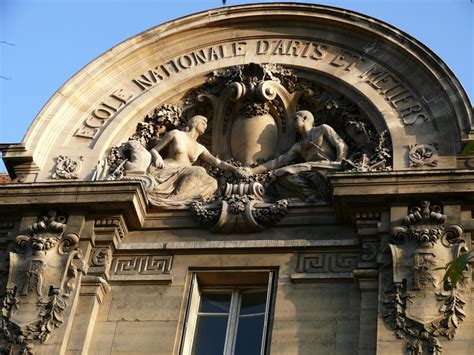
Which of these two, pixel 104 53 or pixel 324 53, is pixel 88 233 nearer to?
pixel 104 53

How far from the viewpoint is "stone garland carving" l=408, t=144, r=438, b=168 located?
1656cm

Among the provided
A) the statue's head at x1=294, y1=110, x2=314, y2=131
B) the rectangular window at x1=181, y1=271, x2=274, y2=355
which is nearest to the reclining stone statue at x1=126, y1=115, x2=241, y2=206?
the statue's head at x1=294, y1=110, x2=314, y2=131

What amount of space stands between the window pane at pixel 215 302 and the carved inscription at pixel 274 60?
351 cm

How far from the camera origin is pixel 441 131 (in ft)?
55.6

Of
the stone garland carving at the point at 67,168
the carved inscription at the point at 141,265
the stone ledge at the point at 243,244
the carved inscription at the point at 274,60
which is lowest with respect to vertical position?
the carved inscription at the point at 141,265

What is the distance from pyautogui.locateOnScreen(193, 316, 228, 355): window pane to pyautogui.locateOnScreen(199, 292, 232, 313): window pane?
0.17m

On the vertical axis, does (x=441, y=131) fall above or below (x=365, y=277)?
above

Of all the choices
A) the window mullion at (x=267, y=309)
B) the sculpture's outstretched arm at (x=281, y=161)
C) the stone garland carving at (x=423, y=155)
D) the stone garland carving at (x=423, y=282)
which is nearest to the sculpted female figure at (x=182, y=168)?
the sculpture's outstretched arm at (x=281, y=161)

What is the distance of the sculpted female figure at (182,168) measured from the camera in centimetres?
1741

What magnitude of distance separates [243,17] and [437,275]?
20.5 ft

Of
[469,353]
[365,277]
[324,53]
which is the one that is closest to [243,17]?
[324,53]

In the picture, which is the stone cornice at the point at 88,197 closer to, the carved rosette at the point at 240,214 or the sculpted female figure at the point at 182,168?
the sculpted female figure at the point at 182,168

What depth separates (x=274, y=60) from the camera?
18797mm

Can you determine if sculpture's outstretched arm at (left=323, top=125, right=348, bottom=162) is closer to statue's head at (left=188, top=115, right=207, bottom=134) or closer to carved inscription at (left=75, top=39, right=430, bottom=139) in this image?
carved inscription at (left=75, top=39, right=430, bottom=139)
